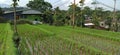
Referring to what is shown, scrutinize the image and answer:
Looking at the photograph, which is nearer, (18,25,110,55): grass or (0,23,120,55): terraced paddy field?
(0,23,120,55): terraced paddy field

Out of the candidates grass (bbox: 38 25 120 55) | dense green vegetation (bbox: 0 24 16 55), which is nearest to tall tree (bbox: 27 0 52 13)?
grass (bbox: 38 25 120 55)

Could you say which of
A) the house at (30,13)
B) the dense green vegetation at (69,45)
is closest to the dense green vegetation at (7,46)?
the dense green vegetation at (69,45)

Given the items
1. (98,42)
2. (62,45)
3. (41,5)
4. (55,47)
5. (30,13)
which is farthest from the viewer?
(41,5)

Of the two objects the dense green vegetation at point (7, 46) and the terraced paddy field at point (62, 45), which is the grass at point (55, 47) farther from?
the dense green vegetation at point (7, 46)

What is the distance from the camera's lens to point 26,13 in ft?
203

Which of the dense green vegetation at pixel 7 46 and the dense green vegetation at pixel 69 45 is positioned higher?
the dense green vegetation at pixel 7 46

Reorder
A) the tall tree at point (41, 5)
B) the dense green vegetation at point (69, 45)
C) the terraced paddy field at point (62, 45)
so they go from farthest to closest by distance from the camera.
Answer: the tall tree at point (41, 5) → the dense green vegetation at point (69, 45) → the terraced paddy field at point (62, 45)

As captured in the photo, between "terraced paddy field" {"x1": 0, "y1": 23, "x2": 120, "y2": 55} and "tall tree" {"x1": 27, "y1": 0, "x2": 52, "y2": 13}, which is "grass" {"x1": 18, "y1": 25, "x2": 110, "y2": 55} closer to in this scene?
"terraced paddy field" {"x1": 0, "y1": 23, "x2": 120, "y2": 55}

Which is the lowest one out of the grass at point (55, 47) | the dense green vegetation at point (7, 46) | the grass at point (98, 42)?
the grass at point (98, 42)

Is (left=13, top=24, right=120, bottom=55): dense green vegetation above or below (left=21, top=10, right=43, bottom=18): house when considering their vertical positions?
below

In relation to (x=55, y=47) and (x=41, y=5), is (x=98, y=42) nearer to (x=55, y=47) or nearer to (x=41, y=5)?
(x=55, y=47)

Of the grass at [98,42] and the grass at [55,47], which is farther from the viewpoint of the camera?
the grass at [98,42]

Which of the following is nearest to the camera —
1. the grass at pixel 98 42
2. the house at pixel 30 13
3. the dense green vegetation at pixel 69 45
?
the dense green vegetation at pixel 69 45

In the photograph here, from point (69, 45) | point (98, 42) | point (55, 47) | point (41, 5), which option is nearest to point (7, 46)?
point (55, 47)
